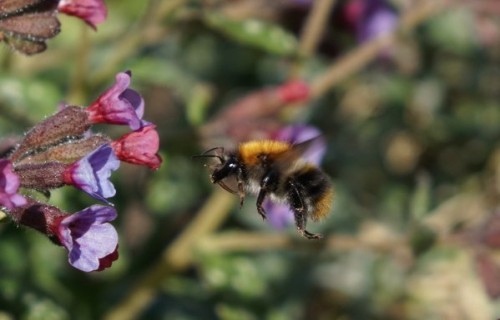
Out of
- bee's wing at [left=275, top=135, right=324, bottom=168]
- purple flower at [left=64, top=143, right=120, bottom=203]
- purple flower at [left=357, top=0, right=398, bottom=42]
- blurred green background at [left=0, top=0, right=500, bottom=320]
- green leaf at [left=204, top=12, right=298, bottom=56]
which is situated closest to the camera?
purple flower at [left=64, top=143, right=120, bottom=203]

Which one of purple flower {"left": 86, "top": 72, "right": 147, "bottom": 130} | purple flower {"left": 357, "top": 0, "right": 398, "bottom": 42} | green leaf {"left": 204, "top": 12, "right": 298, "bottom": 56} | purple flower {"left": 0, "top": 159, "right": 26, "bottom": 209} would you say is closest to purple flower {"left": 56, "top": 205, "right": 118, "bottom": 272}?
purple flower {"left": 0, "top": 159, "right": 26, "bottom": 209}

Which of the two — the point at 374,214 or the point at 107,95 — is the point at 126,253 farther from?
the point at 107,95

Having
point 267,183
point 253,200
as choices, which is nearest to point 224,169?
point 267,183

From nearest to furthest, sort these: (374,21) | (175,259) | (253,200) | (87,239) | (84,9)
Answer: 1. (87,239)
2. (84,9)
3. (175,259)
4. (374,21)
5. (253,200)

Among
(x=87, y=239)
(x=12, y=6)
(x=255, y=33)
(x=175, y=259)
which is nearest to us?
(x=87, y=239)

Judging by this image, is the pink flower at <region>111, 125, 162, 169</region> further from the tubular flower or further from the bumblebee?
the bumblebee

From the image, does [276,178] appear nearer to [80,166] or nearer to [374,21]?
[80,166]

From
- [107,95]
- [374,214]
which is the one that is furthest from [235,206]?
[107,95]
